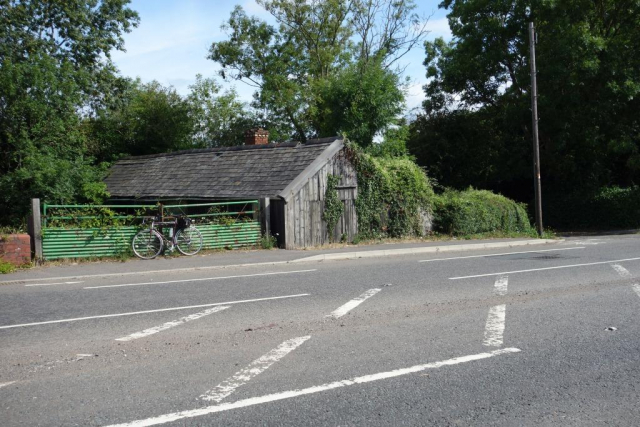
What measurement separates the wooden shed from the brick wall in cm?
685

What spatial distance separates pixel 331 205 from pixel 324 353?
44.4 feet

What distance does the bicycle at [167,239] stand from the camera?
15758mm

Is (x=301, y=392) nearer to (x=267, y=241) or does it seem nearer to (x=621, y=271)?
(x=621, y=271)

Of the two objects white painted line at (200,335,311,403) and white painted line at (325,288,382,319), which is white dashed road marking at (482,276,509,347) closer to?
white painted line at (325,288,382,319)

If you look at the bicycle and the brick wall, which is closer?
the brick wall

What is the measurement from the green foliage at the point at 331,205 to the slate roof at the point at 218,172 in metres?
1.03

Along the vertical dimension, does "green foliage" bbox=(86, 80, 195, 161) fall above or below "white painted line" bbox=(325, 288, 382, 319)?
above

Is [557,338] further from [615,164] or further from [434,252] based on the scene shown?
[615,164]

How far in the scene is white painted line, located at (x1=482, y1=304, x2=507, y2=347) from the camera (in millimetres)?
6805

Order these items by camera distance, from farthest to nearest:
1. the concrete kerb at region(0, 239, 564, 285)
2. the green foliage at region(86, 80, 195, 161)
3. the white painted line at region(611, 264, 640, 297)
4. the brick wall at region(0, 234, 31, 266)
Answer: the green foliage at region(86, 80, 195, 161)
the brick wall at region(0, 234, 31, 266)
the concrete kerb at region(0, 239, 564, 285)
the white painted line at region(611, 264, 640, 297)

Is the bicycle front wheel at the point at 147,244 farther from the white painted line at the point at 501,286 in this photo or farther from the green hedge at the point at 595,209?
the green hedge at the point at 595,209

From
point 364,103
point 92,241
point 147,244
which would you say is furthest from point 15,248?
point 364,103

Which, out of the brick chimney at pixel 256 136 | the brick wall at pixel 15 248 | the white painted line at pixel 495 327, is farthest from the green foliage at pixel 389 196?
the white painted line at pixel 495 327

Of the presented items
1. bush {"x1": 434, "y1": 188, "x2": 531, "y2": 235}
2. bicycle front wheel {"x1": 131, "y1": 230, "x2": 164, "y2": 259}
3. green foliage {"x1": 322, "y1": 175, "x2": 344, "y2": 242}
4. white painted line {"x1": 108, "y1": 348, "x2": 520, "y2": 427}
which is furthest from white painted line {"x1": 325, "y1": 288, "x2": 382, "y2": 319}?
bush {"x1": 434, "y1": 188, "x2": 531, "y2": 235}
